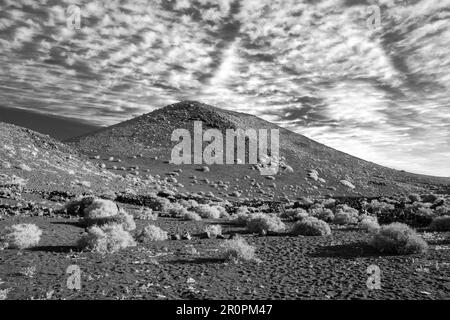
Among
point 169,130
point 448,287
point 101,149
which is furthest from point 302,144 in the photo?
point 448,287

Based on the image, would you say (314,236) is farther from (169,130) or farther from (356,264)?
(169,130)

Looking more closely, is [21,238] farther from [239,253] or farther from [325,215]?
[325,215]

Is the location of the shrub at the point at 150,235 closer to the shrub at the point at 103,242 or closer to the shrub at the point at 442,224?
the shrub at the point at 103,242

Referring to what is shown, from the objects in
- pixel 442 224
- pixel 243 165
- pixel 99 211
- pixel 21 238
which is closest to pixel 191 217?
pixel 99 211

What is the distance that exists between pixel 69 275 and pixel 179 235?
8.56 meters

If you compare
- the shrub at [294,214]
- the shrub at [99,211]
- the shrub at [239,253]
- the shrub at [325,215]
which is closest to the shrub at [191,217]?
the shrub at [99,211]

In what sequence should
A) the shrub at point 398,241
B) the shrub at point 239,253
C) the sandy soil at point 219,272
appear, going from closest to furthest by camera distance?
the sandy soil at point 219,272 < the shrub at point 239,253 < the shrub at point 398,241

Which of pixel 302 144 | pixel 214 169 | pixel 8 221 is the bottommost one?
pixel 8 221

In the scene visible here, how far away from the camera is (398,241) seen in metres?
15.7

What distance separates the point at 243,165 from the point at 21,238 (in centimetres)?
6099

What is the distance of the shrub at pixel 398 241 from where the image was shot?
1541 centimetres

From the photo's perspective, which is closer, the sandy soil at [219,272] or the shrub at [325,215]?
the sandy soil at [219,272]

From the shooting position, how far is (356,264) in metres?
13.9

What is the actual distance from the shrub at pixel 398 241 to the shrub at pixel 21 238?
15.0 meters
